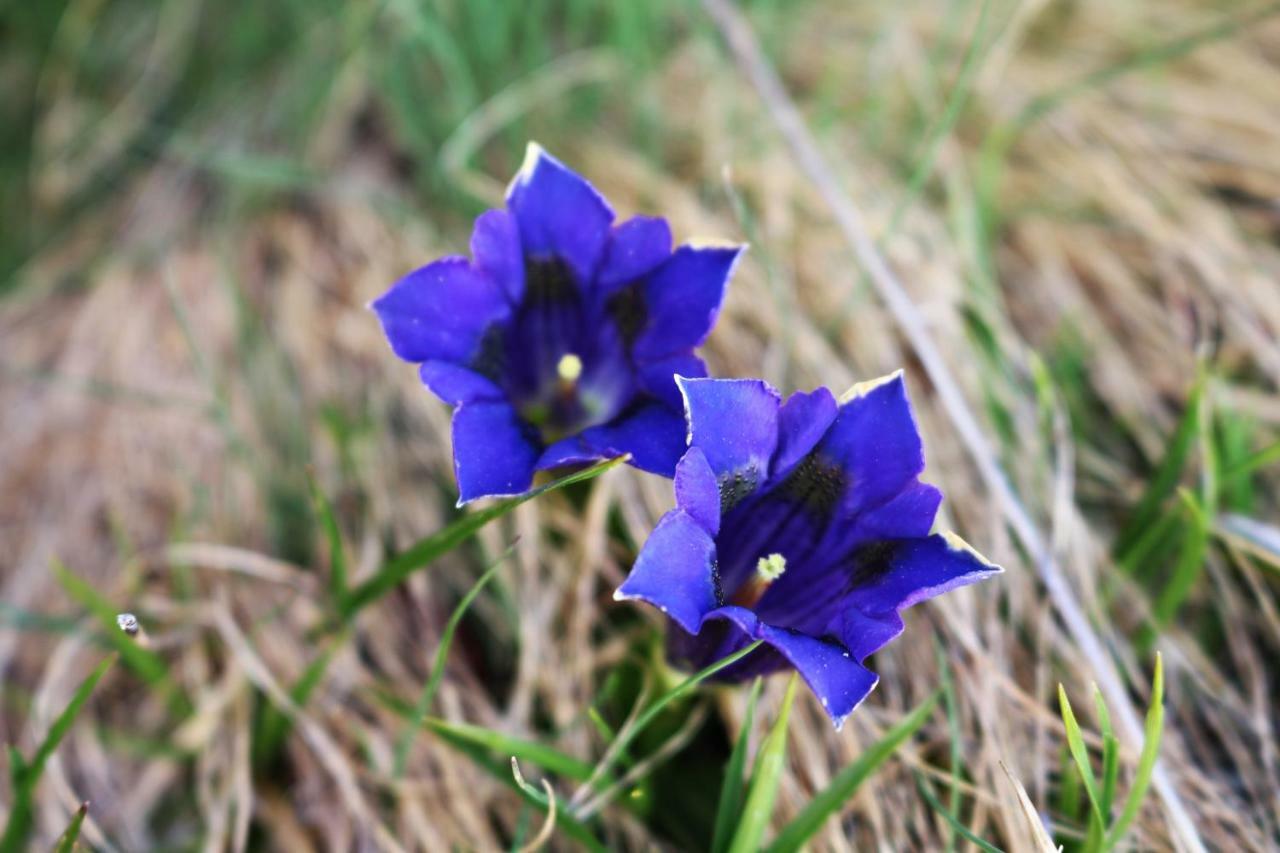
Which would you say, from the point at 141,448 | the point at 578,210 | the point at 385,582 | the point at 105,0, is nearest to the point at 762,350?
the point at 578,210

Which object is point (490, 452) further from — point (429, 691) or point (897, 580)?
point (897, 580)

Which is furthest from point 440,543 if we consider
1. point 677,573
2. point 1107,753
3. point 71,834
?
point 1107,753

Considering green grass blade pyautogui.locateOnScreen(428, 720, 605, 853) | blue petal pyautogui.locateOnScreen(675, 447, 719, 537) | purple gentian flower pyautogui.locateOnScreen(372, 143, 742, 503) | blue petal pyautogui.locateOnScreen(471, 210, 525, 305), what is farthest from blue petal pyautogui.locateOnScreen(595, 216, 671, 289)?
green grass blade pyautogui.locateOnScreen(428, 720, 605, 853)

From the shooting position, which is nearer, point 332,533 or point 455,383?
point 455,383

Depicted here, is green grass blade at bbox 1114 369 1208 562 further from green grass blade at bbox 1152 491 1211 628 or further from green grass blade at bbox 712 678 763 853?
green grass blade at bbox 712 678 763 853

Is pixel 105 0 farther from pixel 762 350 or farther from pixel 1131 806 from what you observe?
pixel 1131 806

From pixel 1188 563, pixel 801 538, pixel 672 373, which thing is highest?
pixel 672 373
